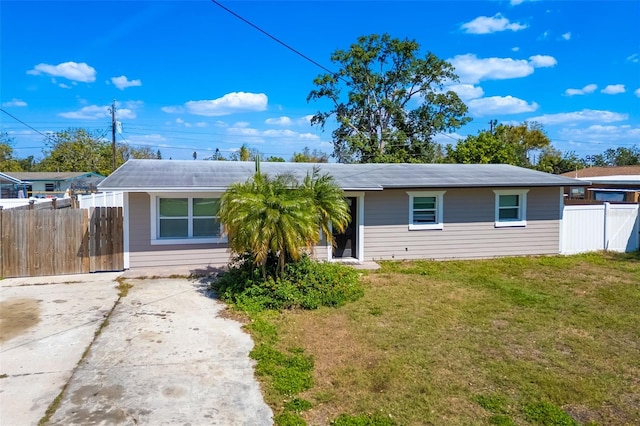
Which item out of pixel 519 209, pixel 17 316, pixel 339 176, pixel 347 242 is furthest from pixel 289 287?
pixel 519 209

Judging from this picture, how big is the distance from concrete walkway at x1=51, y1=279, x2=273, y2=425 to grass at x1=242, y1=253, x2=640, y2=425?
0.39 meters

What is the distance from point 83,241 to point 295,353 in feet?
23.4

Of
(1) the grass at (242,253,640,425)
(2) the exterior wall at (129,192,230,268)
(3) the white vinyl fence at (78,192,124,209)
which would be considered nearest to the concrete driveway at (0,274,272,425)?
(1) the grass at (242,253,640,425)

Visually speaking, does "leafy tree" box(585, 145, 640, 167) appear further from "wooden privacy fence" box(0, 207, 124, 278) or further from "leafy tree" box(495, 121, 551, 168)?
"wooden privacy fence" box(0, 207, 124, 278)

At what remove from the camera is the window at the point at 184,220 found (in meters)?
10.5

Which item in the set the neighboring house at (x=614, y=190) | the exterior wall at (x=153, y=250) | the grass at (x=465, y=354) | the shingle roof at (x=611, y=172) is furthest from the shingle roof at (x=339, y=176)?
the shingle roof at (x=611, y=172)

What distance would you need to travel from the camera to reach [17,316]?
7012 millimetres

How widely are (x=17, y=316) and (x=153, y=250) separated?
12.1ft

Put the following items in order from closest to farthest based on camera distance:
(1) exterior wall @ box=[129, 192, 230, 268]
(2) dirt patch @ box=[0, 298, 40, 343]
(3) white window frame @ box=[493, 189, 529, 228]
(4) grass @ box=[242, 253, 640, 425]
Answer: (4) grass @ box=[242, 253, 640, 425]
(2) dirt patch @ box=[0, 298, 40, 343]
(1) exterior wall @ box=[129, 192, 230, 268]
(3) white window frame @ box=[493, 189, 529, 228]

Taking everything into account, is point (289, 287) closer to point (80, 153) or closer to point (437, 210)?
point (437, 210)

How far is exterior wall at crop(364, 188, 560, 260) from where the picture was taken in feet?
39.3

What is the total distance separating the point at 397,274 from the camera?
1048 centimetres

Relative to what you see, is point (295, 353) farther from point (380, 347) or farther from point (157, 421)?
point (157, 421)

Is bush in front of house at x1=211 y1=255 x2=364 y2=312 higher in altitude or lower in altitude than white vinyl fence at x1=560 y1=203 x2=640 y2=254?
lower
